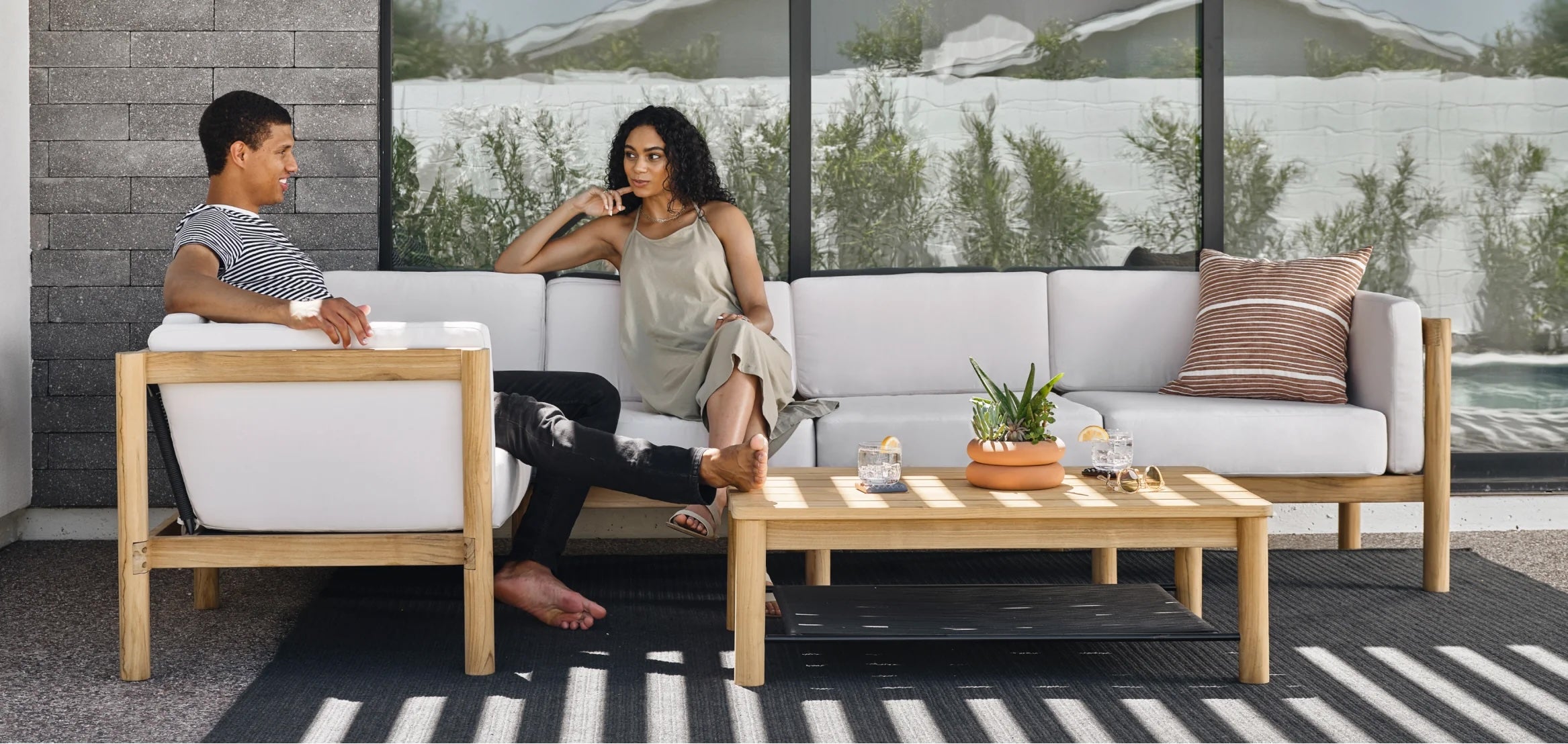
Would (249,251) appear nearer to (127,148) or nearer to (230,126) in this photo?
(230,126)

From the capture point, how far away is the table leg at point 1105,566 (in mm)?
3281

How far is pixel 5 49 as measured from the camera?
12.4 ft

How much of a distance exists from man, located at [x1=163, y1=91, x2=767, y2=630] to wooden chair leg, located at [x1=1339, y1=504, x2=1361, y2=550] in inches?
80.3

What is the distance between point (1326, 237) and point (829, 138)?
5.31 feet

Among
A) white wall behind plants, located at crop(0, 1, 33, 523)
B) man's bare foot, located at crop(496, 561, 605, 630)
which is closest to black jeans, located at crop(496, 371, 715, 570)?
man's bare foot, located at crop(496, 561, 605, 630)

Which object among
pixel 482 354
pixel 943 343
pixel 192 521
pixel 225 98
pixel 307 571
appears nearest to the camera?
pixel 482 354

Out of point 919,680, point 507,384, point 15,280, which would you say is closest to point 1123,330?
point 919,680

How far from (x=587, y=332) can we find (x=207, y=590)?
118 cm

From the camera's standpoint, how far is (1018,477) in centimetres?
261

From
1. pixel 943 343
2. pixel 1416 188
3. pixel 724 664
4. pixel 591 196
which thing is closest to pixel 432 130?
pixel 591 196

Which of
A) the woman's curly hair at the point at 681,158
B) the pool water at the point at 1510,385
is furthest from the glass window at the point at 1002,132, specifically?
the pool water at the point at 1510,385

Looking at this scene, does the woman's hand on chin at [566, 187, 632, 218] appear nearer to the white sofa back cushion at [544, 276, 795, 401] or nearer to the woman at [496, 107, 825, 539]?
the woman at [496, 107, 825, 539]

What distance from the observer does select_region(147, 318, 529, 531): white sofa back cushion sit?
244 cm

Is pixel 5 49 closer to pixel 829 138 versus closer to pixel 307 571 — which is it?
pixel 307 571
